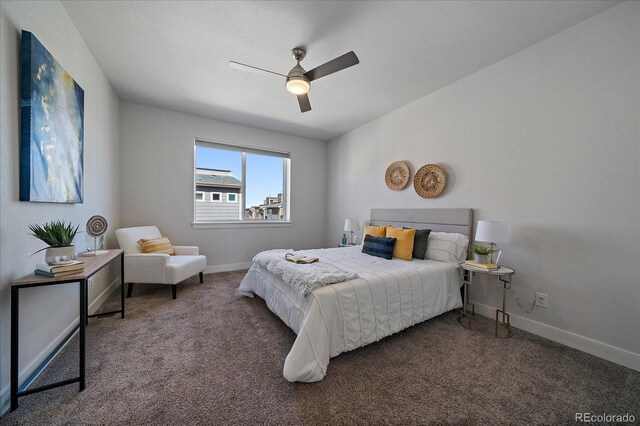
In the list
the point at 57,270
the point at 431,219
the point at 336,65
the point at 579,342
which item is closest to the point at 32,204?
the point at 57,270

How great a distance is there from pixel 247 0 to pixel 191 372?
274 centimetres

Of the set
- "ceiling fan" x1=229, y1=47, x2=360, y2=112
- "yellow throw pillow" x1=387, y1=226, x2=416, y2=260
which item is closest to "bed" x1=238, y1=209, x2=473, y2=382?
"yellow throw pillow" x1=387, y1=226, x2=416, y2=260

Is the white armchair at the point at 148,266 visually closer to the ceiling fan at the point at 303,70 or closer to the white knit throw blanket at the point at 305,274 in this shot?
the white knit throw blanket at the point at 305,274

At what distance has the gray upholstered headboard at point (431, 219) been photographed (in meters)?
2.70

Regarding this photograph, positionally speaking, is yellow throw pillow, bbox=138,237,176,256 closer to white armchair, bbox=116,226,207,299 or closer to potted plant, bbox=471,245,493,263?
white armchair, bbox=116,226,207,299

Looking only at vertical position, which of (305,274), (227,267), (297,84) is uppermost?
(297,84)

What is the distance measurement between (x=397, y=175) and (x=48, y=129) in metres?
3.65

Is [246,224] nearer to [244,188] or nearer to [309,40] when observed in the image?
[244,188]

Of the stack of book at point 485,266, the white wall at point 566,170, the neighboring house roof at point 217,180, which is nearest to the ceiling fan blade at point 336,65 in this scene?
the white wall at point 566,170

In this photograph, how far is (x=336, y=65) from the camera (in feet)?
6.54

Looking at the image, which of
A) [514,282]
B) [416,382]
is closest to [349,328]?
[416,382]

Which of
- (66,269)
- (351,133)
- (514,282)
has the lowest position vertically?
(514,282)

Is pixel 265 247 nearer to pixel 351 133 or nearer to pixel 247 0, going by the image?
pixel 351 133

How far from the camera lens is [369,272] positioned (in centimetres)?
213
